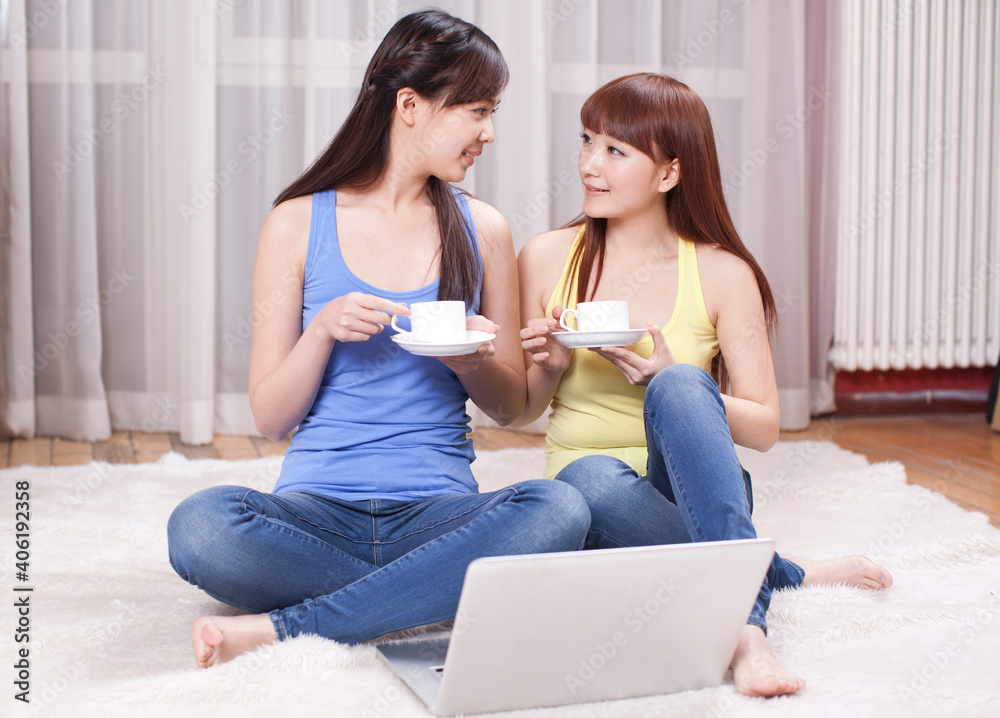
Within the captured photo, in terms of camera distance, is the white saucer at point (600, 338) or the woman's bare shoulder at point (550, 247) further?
the woman's bare shoulder at point (550, 247)

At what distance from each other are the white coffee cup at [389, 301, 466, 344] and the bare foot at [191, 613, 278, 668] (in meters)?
0.37

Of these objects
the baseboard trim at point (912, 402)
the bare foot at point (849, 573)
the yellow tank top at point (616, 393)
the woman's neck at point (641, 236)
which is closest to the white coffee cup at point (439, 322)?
the yellow tank top at point (616, 393)

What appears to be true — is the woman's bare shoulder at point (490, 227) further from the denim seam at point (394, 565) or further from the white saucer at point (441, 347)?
the denim seam at point (394, 565)

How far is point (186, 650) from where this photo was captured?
1.13 m

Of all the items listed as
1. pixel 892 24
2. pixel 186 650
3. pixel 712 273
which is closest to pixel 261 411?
pixel 186 650

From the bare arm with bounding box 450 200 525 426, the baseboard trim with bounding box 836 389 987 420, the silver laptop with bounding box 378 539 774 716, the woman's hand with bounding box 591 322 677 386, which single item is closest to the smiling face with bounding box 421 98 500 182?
A: the bare arm with bounding box 450 200 525 426

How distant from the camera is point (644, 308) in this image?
4.66ft

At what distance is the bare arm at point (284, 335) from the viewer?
1.18 m

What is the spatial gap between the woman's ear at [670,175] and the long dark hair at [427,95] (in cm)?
29

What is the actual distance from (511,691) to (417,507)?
292 millimetres

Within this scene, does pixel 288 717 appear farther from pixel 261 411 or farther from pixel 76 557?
pixel 76 557

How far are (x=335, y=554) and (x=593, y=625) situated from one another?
1.12 feet

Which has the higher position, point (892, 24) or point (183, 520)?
point (892, 24)

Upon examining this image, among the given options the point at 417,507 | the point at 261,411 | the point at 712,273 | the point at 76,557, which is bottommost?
the point at 76,557
